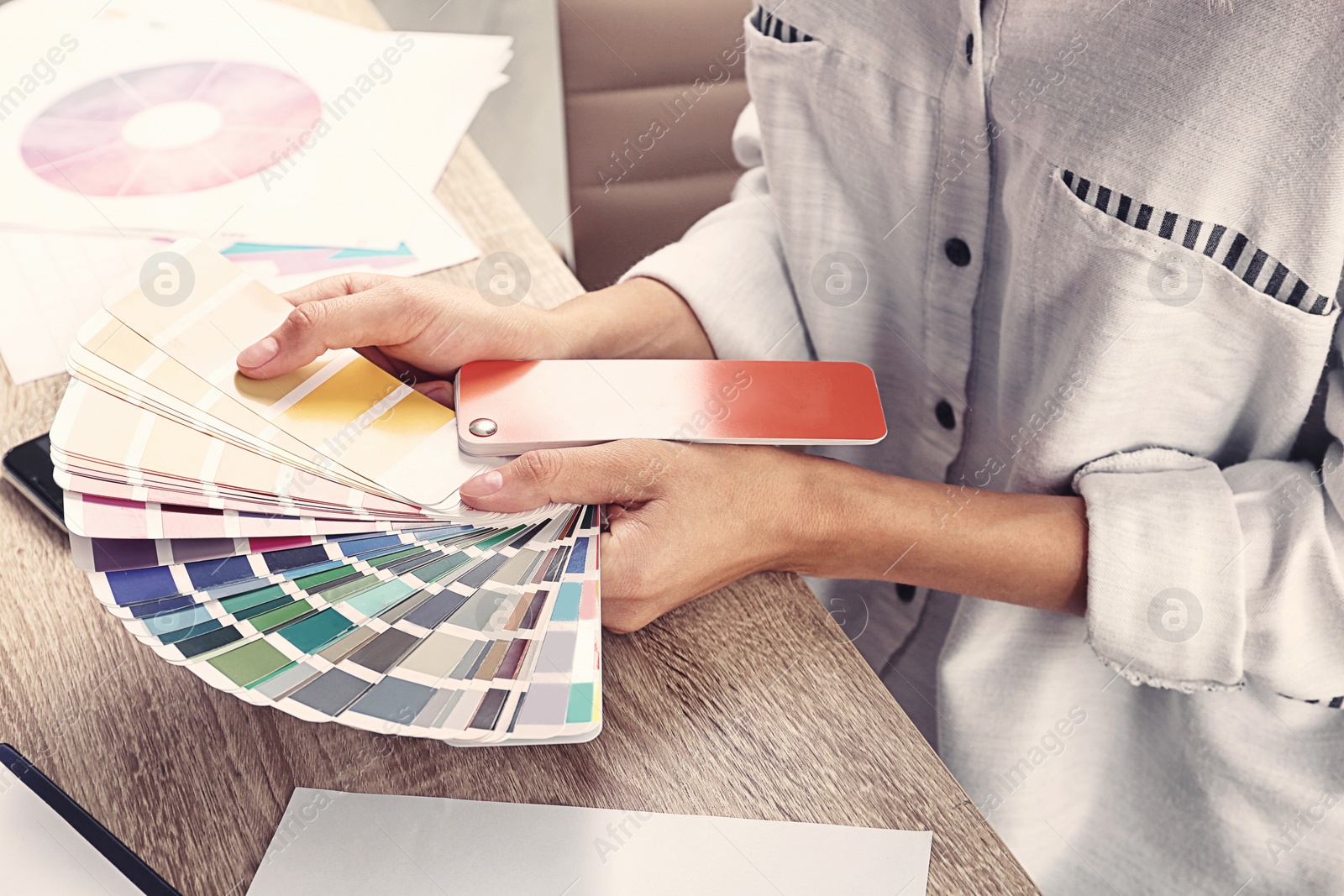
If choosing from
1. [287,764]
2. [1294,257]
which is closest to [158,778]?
[287,764]

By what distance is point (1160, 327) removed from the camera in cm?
56

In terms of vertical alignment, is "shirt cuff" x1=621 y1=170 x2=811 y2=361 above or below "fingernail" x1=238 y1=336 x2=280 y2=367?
below

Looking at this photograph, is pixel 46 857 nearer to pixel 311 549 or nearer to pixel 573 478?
pixel 311 549

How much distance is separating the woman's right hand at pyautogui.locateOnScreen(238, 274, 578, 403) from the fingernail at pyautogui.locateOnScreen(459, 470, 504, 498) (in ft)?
0.41

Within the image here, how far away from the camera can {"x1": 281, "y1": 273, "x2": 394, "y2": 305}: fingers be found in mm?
554

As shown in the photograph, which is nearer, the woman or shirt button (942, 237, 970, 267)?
the woman

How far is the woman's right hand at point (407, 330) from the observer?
485 mm

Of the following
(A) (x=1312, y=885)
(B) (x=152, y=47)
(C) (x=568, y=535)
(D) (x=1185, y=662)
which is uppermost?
(B) (x=152, y=47)

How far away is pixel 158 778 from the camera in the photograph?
1.39ft

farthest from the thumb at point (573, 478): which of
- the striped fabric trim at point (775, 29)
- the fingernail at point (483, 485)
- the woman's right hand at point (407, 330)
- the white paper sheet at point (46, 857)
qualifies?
the striped fabric trim at point (775, 29)

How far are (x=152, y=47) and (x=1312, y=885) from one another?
1190 mm

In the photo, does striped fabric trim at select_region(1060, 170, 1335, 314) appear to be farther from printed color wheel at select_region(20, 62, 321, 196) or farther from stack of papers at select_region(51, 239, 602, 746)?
printed color wheel at select_region(20, 62, 321, 196)

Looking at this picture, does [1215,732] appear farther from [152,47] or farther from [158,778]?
[152,47]

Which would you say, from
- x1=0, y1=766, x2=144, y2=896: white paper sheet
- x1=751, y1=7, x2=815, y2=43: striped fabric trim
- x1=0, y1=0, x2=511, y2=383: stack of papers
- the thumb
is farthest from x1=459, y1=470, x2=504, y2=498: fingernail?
x1=751, y1=7, x2=815, y2=43: striped fabric trim
